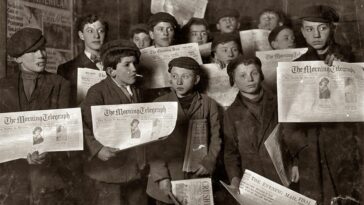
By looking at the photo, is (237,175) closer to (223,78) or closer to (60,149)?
(223,78)

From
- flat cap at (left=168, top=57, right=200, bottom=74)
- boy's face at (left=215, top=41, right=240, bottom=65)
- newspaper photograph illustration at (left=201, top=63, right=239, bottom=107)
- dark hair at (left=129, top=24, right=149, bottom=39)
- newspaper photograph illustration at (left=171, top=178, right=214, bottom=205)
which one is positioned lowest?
newspaper photograph illustration at (left=171, top=178, right=214, bottom=205)

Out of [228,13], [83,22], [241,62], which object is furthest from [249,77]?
[83,22]

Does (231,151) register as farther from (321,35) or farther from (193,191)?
(321,35)

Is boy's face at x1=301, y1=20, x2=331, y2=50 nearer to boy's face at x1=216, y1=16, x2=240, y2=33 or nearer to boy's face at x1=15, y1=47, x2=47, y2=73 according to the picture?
boy's face at x1=216, y1=16, x2=240, y2=33

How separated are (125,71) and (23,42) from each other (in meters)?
0.20

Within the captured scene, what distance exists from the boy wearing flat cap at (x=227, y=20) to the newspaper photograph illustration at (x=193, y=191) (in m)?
0.29

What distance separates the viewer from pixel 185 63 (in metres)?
0.87

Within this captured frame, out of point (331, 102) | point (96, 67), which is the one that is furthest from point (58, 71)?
point (331, 102)

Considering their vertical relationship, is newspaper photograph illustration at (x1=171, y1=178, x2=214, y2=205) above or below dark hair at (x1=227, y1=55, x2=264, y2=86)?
below

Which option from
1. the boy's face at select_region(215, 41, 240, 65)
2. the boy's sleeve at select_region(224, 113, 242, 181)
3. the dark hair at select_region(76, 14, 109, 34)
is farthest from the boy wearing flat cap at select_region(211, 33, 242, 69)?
the dark hair at select_region(76, 14, 109, 34)

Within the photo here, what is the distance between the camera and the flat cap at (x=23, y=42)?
862mm

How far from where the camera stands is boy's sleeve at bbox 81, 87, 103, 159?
0.86m

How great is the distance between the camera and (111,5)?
916 mm

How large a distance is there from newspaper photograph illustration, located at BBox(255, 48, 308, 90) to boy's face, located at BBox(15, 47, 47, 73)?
16.1 inches
